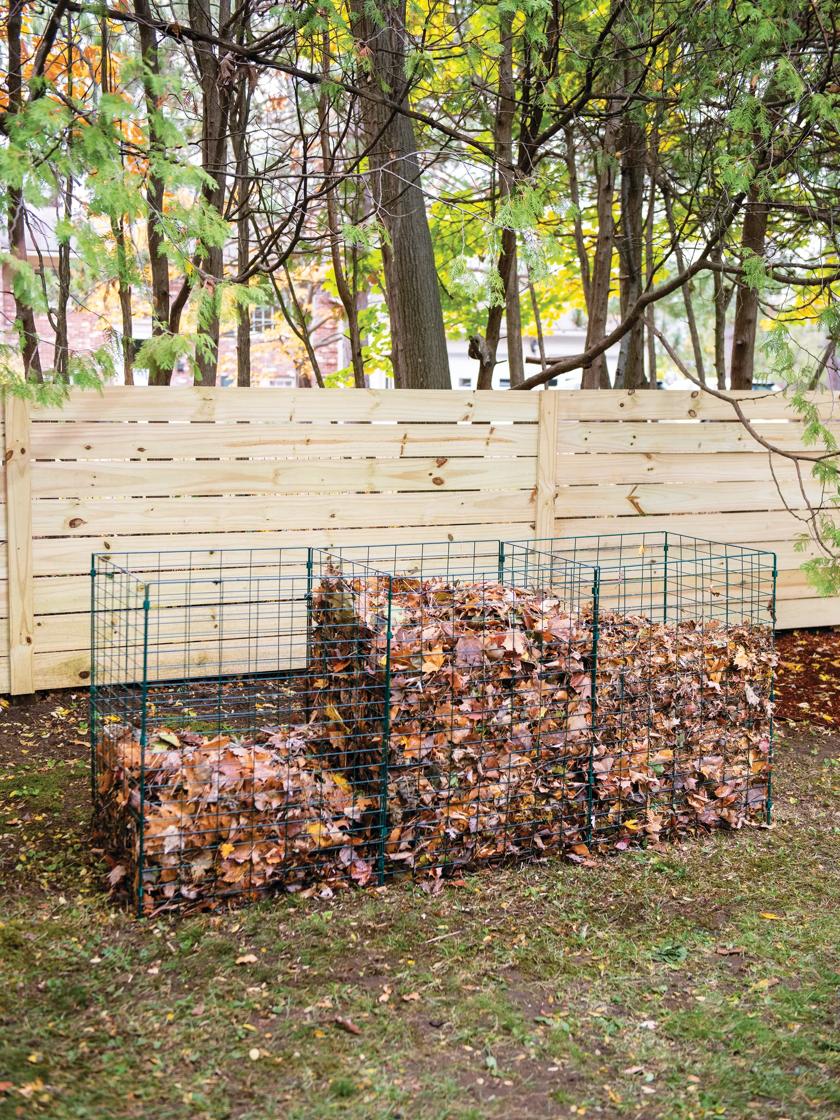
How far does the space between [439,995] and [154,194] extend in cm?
354

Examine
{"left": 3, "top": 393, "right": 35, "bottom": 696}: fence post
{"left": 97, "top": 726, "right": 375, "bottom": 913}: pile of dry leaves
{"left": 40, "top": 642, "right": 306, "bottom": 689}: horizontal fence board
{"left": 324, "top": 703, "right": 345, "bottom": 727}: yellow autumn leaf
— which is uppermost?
{"left": 3, "top": 393, "right": 35, "bottom": 696}: fence post

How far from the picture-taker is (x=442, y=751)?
4180 mm

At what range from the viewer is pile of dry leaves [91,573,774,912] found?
3.91 meters

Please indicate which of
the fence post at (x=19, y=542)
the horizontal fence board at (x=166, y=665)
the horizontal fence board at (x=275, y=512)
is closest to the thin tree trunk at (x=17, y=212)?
the fence post at (x=19, y=542)

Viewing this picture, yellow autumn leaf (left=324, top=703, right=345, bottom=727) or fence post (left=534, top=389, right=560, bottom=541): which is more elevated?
fence post (left=534, top=389, right=560, bottom=541)

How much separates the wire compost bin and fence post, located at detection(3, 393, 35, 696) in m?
1.38

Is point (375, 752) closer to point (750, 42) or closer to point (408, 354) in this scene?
point (408, 354)

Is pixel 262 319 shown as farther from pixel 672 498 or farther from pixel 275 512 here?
pixel 275 512

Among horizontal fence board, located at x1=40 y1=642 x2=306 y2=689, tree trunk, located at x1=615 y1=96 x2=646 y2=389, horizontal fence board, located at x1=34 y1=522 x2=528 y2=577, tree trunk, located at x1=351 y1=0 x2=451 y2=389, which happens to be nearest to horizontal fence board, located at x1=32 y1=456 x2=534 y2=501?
horizontal fence board, located at x1=34 y1=522 x2=528 y2=577

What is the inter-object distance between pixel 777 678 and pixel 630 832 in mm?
3129

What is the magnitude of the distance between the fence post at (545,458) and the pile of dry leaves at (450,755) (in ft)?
7.44

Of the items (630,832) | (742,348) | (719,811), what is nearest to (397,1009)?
(630,832)

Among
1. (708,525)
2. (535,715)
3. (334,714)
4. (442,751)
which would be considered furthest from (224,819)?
(708,525)

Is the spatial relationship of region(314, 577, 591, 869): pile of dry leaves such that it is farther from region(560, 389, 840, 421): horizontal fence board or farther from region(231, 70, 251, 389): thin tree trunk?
region(560, 389, 840, 421): horizontal fence board
